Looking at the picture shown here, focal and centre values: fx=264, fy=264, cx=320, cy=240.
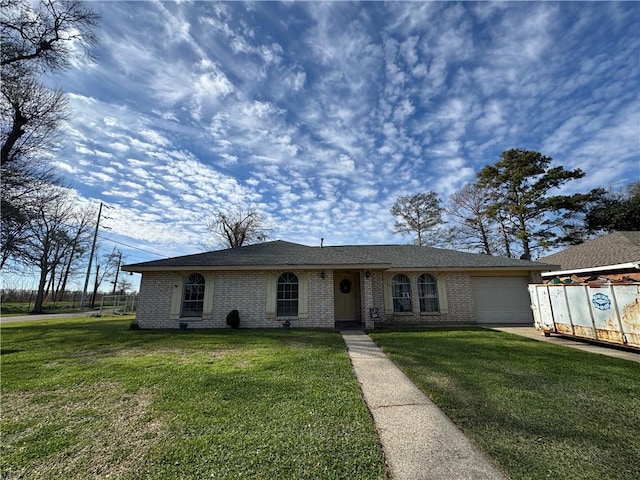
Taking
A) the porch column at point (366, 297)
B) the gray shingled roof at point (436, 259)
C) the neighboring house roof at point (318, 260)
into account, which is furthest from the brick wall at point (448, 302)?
the porch column at point (366, 297)

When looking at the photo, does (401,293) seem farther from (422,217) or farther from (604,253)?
(422,217)

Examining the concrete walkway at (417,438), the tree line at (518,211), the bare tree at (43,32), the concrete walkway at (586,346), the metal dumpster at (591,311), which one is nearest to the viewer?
the concrete walkway at (417,438)

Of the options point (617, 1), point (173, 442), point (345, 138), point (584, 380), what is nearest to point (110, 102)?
point (345, 138)

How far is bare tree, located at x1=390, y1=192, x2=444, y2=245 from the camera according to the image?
904 inches

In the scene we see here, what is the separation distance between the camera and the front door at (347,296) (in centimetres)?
1220

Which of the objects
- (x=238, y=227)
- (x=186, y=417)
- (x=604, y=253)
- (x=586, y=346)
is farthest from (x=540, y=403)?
(x=238, y=227)

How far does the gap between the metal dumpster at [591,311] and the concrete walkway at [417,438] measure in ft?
20.5

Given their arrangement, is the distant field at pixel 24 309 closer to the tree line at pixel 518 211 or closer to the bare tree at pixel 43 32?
the bare tree at pixel 43 32

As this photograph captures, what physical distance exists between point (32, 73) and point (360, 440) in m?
17.4

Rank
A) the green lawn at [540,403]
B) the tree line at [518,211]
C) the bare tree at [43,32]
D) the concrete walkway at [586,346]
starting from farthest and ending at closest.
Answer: the tree line at [518,211] → the bare tree at [43,32] → the concrete walkway at [586,346] → the green lawn at [540,403]

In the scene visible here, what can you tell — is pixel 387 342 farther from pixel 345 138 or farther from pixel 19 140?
pixel 19 140

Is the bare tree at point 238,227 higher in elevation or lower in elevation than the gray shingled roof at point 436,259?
higher

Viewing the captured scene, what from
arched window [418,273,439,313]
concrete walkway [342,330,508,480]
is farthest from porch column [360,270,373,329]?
concrete walkway [342,330,508,480]

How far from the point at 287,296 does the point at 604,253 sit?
1575 cm
